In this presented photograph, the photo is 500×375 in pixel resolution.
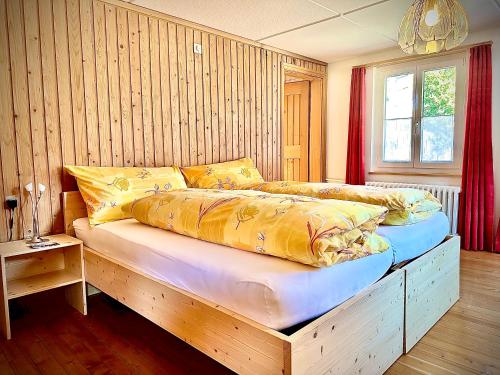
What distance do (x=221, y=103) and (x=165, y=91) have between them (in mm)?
624

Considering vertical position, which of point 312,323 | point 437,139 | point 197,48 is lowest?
point 312,323

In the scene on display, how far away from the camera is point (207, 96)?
10.9ft

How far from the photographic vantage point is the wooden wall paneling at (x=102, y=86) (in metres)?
2.59

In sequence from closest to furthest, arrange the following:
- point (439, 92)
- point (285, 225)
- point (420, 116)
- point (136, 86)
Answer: point (285, 225), point (136, 86), point (439, 92), point (420, 116)

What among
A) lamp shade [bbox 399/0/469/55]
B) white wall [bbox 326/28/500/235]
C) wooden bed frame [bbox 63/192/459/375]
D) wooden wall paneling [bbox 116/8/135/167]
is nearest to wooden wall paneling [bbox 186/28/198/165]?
wooden wall paneling [bbox 116/8/135/167]

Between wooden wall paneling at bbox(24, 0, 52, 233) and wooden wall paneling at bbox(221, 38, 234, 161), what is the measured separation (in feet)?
5.24

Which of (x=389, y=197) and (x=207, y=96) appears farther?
(x=207, y=96)

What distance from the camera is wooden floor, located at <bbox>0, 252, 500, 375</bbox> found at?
1.68 m

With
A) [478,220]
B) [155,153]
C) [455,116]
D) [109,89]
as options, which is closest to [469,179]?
[478,220]

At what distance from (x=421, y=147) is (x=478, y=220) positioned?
0.96m

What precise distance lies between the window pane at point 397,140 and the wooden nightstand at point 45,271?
11.5 feet

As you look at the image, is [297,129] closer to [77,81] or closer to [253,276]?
[77,81]

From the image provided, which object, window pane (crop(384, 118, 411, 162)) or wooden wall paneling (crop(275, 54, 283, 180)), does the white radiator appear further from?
wooden wall paneling (crop(275, 54, 283, 180))

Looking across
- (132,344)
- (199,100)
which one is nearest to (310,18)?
(199,100)
